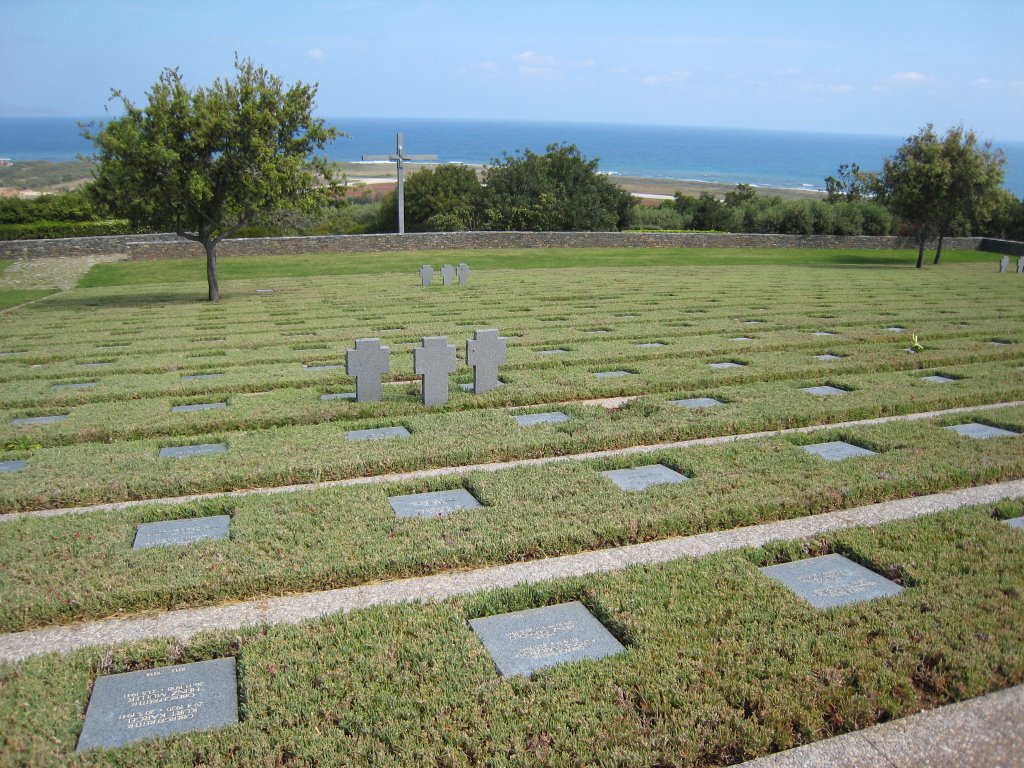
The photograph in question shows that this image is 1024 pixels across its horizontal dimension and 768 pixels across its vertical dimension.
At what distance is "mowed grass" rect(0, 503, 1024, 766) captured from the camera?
387 cm

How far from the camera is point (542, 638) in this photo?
15.9 ft

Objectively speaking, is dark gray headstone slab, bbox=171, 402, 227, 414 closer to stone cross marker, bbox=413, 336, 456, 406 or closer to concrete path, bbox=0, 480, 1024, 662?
stone cross marker, bbox=413, 336, 456, 406

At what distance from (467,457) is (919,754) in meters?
5.13

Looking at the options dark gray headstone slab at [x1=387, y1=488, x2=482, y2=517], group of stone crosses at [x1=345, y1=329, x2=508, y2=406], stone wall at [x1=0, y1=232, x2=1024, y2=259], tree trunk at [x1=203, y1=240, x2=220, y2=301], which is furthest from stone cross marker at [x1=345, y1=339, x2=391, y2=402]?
stone wall at [x1=0, y1=232, x2=1024, y2=259]

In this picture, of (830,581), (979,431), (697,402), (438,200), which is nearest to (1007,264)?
(438,200)

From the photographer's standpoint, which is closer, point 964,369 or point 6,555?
point 6,555

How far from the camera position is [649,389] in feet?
37.2

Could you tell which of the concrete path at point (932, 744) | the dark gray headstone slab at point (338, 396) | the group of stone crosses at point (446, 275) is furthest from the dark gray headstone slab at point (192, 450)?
the group of stone crosses at point (446, 275)

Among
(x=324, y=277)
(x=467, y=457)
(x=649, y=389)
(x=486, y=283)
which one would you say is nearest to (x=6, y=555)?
(x=467, y=457)

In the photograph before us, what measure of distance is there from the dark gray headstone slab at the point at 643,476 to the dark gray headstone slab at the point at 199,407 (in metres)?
5.58

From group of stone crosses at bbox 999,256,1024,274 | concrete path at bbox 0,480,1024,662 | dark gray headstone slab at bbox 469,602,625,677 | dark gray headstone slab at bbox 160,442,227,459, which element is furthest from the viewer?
group of stone crosses at bbox 999,256,1024,274

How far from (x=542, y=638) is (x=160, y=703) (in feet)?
7.11

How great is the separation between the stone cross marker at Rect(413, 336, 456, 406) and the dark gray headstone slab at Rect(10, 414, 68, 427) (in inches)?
181

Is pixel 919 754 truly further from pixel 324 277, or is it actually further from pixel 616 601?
pixel 324 277
